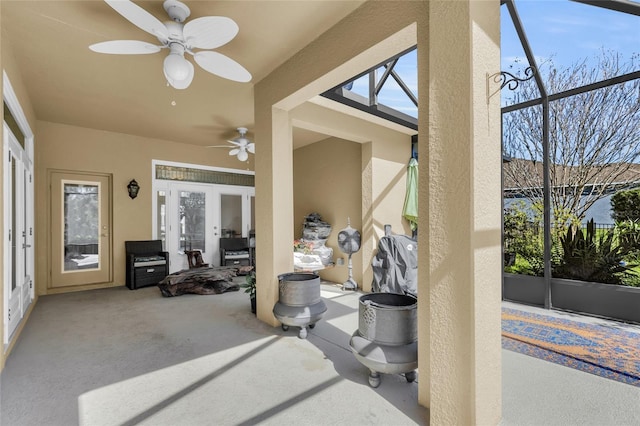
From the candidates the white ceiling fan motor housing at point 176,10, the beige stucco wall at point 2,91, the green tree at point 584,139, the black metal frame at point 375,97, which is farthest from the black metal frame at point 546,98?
the beige stucco wall at point 2,91

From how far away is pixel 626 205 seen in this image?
3.72 m

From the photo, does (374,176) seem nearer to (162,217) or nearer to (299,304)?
→ (299,304)

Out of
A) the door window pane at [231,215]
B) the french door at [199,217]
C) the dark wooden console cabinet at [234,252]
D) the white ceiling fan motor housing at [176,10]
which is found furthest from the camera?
the door window pane at [231,215]

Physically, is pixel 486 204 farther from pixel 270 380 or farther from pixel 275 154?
pixel 275 154

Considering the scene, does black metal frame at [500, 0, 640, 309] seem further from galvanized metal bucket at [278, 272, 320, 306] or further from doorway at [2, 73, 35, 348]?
doorway at [2, 73, 35, 348]

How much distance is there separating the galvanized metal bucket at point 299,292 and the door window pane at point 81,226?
14.2 ft

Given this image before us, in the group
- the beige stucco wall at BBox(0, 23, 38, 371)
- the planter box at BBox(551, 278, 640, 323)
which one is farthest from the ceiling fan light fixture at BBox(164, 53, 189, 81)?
the planter box at BBox(551, 278, 640, 323)

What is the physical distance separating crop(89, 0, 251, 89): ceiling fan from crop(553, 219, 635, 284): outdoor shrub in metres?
4.53

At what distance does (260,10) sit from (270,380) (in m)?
2.83

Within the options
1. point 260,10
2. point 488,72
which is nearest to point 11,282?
point 260,10

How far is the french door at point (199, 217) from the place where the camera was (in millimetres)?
6238

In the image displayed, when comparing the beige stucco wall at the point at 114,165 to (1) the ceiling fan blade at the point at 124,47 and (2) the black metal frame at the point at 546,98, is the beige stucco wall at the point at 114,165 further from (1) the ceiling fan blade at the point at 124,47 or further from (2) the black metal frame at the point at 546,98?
(2) the black metal frame at the point at 546,98

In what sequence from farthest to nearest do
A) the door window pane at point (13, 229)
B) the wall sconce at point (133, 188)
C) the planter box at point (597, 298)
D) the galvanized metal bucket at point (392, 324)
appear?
the wall sconce at point (133, 188), the planter box at point (597, 298), the door window pane at point (13, 229), the galvanized metal bucket at point (392, 324)

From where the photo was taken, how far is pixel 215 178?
6891 mm
